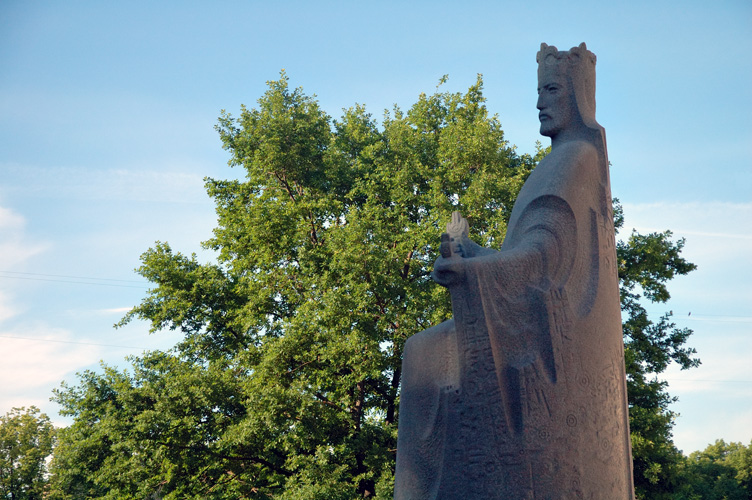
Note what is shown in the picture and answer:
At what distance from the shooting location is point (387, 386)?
18078 millimetres

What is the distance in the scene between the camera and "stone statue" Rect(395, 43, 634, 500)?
527 cm

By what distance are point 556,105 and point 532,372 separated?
8.30 feet

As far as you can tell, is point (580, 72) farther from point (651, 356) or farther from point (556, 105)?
point (651, 356)

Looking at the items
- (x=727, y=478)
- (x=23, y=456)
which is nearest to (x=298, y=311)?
(x=23, y=456)

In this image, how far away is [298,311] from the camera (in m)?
17.6

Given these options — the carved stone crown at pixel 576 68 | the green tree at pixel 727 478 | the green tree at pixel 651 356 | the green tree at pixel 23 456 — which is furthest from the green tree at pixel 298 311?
the green tree at pixel 727 478

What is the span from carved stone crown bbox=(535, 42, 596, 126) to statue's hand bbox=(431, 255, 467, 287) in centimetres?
199

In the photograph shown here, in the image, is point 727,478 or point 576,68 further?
point 727,478

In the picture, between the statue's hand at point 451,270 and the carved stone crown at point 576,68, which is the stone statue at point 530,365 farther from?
the carved stone crown at point 576,68

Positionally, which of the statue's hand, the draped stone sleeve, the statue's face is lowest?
the draped stone sleeve

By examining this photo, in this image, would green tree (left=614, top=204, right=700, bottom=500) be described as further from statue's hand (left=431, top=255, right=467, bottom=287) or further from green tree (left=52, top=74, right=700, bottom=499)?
statue's hand (left=431, top=255, right=467, bottom=287)

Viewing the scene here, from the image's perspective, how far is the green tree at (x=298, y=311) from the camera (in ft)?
54.8

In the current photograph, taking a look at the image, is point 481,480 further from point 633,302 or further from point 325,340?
point 633,302

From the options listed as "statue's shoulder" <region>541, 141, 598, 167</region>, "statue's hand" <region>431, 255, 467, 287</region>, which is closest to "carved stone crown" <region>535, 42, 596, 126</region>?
"statue's shoulder" <region>541, 141, 598, 167</region>
